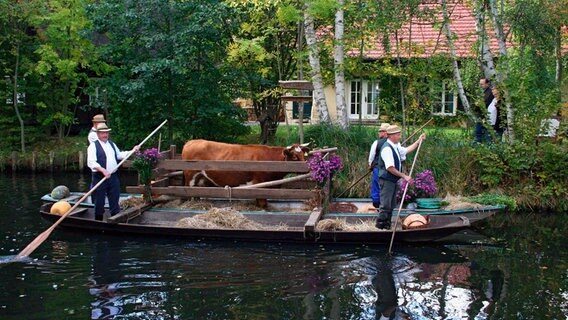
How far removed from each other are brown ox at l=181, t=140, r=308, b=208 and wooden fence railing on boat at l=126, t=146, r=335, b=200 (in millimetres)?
326

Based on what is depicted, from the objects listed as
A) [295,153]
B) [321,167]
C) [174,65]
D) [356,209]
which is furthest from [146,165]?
[174,65]

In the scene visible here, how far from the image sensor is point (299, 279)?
377 inches

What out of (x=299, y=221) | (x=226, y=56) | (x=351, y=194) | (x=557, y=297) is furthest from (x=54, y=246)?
(x=226, y=56)

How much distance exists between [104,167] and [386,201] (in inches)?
186

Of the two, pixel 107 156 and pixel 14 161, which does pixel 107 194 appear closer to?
pixel 107 156

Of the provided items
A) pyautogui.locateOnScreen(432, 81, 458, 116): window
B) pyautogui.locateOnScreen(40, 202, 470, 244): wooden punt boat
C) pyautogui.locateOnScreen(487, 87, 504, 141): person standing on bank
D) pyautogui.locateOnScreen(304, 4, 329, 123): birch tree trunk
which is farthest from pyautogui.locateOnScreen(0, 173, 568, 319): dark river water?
pyautogui.locateOnScreen(304, 4, 329, 123): birch tree trunk

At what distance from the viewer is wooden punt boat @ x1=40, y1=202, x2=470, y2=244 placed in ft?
36.6

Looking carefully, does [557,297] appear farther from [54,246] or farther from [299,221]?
[54,246]

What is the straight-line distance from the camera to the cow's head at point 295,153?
1316 centimetres

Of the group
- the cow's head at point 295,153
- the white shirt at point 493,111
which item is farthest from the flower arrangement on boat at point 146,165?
the white shirt at point 493,111

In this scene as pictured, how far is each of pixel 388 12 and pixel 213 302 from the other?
10086mm

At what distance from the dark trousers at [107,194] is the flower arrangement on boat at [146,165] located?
0.62m

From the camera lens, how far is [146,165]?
12.7m

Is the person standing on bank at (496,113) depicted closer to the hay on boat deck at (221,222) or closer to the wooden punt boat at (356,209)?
the wooden punt boat at (356,209)
